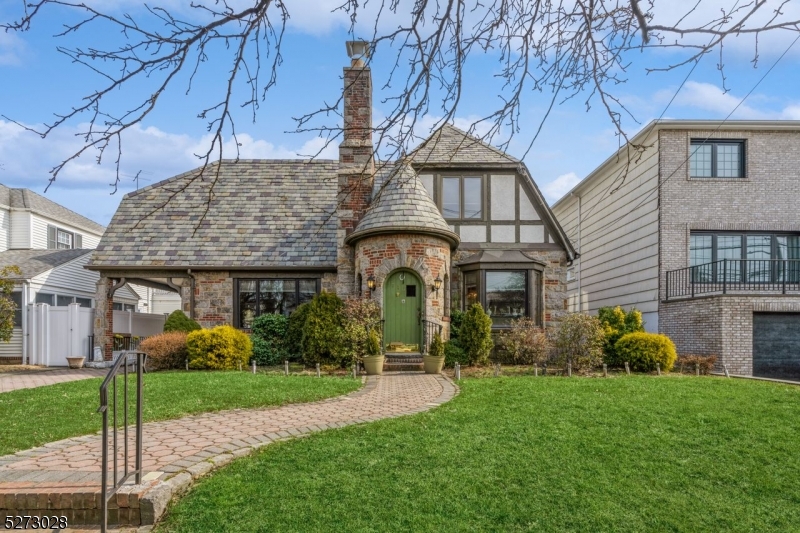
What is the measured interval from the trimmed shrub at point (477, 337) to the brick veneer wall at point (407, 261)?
0.93 meters

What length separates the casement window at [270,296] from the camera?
1677 cm

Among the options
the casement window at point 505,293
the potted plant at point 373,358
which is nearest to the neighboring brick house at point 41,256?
the potted plant at point 373,358

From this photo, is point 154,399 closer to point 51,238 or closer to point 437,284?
point 437,284

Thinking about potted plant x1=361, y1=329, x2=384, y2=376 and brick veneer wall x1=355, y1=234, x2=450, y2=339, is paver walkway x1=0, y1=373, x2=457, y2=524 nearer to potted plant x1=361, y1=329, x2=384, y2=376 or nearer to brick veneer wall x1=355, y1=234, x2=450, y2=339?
potted plant x1=361, y1=329, x2=384, y2=376

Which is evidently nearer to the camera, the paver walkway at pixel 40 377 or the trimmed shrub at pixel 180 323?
the paver walkway at pixel 40 377

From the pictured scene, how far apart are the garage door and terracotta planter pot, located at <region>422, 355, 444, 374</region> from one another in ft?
28.0

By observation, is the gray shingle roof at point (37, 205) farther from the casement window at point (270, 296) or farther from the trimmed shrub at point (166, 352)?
the trimmed shrub at point (166, 352)

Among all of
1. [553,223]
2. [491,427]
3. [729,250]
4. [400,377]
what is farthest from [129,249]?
[729,250]

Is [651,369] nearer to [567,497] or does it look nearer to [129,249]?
[567,497]

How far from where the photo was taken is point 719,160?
645 inches

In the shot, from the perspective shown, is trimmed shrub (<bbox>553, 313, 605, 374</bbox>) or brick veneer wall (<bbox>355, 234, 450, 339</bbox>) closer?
trimmed shrub (<bbox>553, 313, 605, 374</bbox>)

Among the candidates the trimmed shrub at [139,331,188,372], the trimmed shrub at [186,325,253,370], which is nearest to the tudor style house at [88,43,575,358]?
the trimmed shrub at [139,331,188,372]

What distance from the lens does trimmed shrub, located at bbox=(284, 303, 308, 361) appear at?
15102mm

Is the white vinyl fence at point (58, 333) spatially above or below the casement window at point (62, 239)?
below
